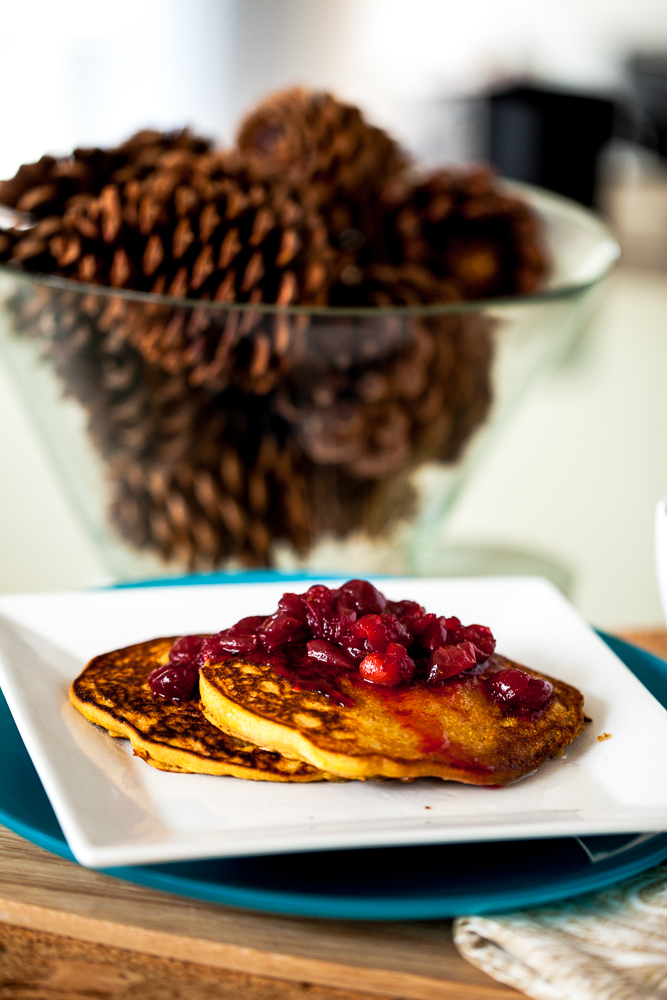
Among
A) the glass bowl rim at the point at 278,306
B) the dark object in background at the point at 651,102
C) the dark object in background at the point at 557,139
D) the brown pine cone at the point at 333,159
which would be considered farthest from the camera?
the dark object in background at the point at 651,102

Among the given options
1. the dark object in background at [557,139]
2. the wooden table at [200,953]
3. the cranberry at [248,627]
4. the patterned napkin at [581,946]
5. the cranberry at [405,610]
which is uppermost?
the cranberry at [405,610]

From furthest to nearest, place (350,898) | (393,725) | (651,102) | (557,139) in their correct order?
(651,102) → (557,139) → (393,725) → (350,898)

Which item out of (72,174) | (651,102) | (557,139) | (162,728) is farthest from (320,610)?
(651,102)

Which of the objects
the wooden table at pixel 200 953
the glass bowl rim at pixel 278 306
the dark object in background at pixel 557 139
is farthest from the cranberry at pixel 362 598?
the dark object in background at pixel 557 139

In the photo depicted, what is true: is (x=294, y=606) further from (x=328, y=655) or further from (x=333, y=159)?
(x=333, y=159)

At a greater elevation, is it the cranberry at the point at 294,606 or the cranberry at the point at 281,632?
the cranberry at the point at 294,606

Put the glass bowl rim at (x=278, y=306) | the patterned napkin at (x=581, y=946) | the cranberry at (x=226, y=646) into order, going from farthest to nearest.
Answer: the glass bowl rim at (x=278, y=306)
the cranberry at (x=226, y=646)
the patterned napkin at (x=581, y=946)

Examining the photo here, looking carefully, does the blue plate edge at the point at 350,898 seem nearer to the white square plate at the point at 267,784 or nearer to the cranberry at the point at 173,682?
the white square plate at the point at 267,784
